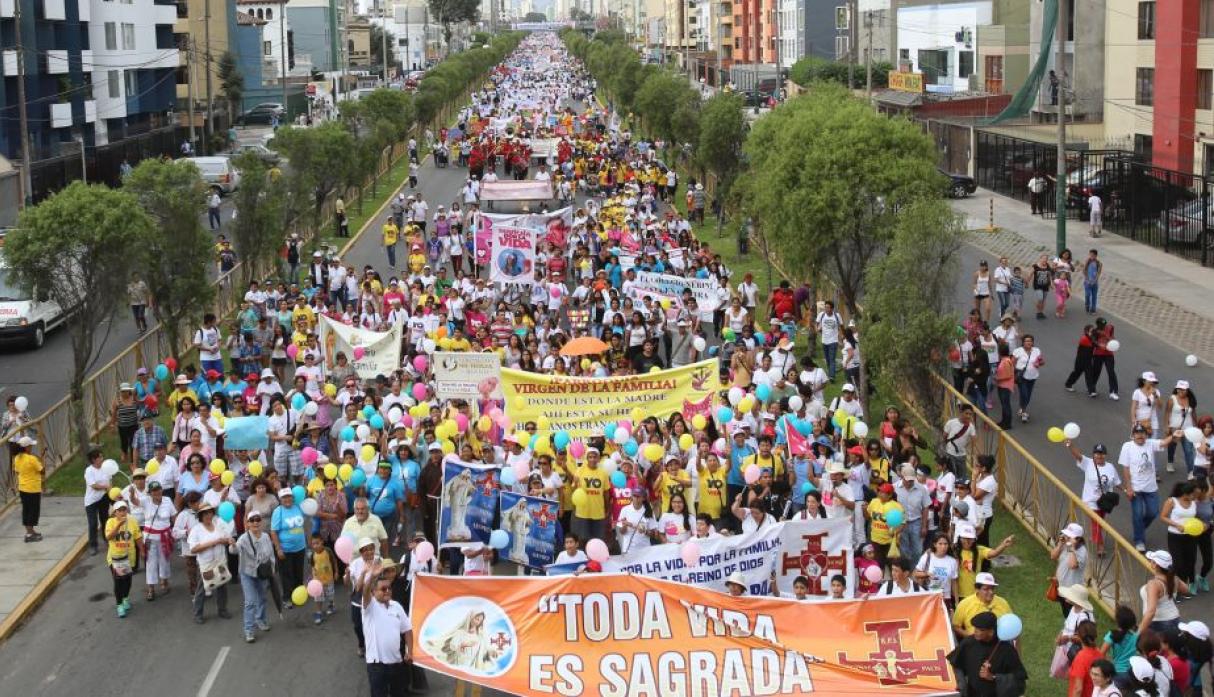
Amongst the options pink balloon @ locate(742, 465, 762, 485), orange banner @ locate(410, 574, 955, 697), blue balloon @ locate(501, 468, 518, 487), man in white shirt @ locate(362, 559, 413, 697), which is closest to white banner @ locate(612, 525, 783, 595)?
orange banner @ locate(410, 574, 955, 697)

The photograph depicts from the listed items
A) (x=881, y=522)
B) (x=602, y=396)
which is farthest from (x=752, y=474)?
(x=602, y=396)

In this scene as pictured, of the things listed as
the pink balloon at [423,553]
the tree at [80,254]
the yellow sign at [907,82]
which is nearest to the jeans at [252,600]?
the pink balloon at [423,553]

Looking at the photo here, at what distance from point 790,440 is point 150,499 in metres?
6.66

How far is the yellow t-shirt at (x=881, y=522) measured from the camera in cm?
1435

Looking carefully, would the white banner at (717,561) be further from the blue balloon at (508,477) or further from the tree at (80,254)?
the tree at (80,254)

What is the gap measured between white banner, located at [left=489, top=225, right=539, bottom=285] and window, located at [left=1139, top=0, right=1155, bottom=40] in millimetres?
28886

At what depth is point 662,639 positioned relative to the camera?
11.9 meters

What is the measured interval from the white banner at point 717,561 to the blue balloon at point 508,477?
87.4 inches

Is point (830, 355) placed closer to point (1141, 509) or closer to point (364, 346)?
point (364, 346)

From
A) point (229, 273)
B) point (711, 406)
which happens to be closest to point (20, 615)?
point (711, 406)

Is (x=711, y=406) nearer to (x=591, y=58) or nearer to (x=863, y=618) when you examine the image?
(x=863, y=618)

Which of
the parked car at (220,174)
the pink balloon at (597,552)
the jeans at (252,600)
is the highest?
the parked car at (220,174)

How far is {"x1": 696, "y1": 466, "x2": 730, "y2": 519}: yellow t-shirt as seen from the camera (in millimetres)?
15352

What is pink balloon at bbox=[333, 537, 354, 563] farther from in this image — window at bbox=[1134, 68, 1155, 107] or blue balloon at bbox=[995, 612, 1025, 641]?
window at bbox=[1134, 68, 1155, 107]
